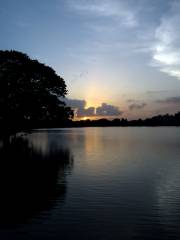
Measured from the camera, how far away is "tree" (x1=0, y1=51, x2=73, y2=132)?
68.2 meters

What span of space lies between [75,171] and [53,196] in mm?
12722

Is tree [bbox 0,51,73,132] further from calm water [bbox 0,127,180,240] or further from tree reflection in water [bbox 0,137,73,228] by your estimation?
calm water [bbox 0,127,180,240]

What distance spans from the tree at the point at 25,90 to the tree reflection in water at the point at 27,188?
1020 inches

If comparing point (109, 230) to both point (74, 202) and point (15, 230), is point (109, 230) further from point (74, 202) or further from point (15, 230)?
point (74, 202)

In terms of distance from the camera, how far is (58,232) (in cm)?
1673

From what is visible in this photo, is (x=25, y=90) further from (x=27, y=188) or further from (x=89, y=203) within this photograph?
(x=89, y=203)

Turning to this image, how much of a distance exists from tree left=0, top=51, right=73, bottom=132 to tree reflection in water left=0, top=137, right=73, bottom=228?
85.0 ft

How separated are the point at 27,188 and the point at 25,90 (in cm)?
4391

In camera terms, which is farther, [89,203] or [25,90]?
[25,90]

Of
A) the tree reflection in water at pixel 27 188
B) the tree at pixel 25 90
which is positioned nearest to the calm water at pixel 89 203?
the tree reflection in water at pixel 27 188

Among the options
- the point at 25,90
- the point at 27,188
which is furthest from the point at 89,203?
the point at 25,90

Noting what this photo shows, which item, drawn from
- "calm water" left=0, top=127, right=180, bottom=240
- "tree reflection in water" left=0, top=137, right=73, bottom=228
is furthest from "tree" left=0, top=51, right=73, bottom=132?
"calm water" left=0, top=127, right=180, bottom=240

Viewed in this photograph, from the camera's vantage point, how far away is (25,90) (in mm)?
69500

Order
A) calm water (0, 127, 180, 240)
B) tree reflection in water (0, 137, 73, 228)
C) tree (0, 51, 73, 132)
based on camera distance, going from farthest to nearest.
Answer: tree (0, 51, 73, 132)
tree reflection in water (0, 137, 73, 228)
calm water (0, 127, 180, 240)
